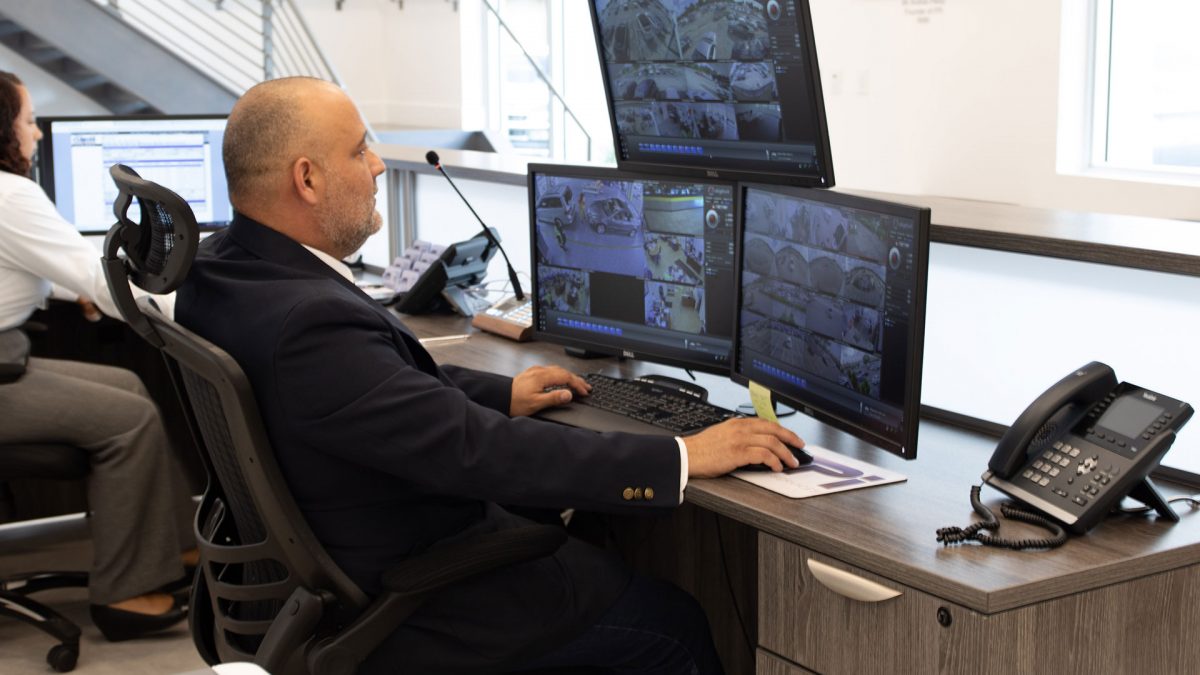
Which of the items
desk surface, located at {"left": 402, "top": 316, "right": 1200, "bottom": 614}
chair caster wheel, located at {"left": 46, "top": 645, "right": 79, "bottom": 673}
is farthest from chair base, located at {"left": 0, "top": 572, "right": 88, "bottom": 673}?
desk surface, located at {"left": 402, "top": 316, "right": 1200, "bottom": 614}

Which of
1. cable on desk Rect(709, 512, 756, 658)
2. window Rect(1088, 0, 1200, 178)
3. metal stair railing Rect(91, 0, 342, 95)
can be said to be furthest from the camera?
metal stair railing Rect(91, 0, 342, 95)

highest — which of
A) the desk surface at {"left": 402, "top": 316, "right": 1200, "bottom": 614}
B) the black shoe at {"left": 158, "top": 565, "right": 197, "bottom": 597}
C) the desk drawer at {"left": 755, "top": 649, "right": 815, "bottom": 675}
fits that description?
the desk surface at {"left": 402, "top": 316, "right": 1200, "bottom": 614}

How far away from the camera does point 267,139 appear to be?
69.9 inches

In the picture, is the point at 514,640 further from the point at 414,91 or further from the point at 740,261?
the point at 414,91

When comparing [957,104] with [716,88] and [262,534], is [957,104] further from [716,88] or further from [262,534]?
[262,534]

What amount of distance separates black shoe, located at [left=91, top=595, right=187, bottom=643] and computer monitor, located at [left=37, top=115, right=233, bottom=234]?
115cm

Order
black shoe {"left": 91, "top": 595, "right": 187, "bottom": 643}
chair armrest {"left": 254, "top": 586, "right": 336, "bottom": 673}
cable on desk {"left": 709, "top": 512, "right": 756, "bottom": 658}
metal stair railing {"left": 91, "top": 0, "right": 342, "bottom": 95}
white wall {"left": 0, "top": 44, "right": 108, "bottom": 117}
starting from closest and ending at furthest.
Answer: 1. chair armrest {"left": 254, "top": 586, "right": 336, "bottom": 673}
2. cable on desk {"left": 709, "top": 512, "right": 756, "bottom": 658}
3. black shoe {"left": 91, "top": 595, "right": 187, "bottom": 643}
4. white wall {"left": 0, "top": 44, "right": 108, "bottom": 117}
5. metal stair railing {"left": 91, "top": 0, "right": 342, "bottom": 95}

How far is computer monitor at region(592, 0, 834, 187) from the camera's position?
1.99 m

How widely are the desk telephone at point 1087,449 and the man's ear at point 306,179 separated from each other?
92 cm

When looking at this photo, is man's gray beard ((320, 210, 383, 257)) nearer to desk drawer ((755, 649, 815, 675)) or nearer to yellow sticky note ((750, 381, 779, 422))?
yellow sticky note ((750, 381, 779, 422))

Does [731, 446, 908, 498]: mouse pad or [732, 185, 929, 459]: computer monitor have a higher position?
[732, 185, 929, 459]: computer monitor

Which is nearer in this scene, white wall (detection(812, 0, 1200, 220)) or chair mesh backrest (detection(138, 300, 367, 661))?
chair mesh backrest (detection(138, 300, 367, 661))

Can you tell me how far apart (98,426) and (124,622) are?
0.45m

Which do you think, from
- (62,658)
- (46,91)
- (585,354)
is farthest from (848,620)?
(46,91)
